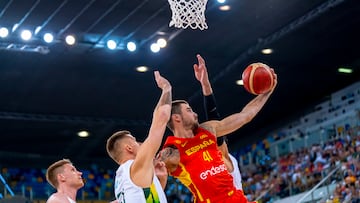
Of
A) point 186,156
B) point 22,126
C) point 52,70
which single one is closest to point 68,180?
point 186,156

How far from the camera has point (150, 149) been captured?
6.14m

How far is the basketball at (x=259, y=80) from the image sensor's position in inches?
320

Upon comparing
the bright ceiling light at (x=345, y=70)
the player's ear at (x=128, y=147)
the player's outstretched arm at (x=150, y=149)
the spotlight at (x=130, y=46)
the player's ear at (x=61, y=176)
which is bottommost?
the player's outstretched arm at (x=150, y=149)

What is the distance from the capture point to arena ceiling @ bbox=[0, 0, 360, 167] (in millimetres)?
19000

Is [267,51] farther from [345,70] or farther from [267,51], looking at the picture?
[345,70]

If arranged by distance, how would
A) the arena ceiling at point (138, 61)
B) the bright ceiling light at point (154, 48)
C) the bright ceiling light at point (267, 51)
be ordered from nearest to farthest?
the arena ceiling at point (138, 61)
the bright ceiling light at point (154, 48)
the bright ceiling light at point (267, 51)

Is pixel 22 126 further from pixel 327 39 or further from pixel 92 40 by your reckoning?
pixel 327 39

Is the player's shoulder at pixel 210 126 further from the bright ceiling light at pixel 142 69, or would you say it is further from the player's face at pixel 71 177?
the bright ceiling light at pixel 142 69

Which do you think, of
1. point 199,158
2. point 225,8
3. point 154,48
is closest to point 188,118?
point 199,158

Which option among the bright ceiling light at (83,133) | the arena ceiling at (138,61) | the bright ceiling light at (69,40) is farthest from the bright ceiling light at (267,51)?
the bright ceiling light at (83,133)

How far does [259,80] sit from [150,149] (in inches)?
91.3

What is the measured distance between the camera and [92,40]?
20078mm

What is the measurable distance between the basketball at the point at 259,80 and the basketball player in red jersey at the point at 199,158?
186 mm

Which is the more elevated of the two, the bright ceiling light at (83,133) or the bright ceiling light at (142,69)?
the bright ceiling light at (83,133)
